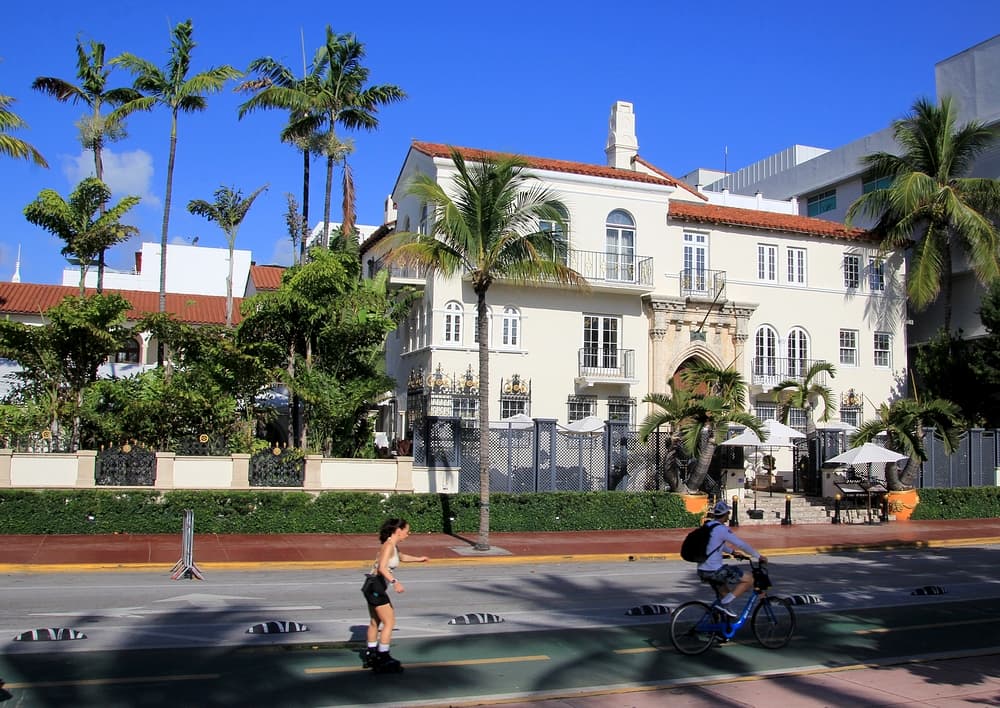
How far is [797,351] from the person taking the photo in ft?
117

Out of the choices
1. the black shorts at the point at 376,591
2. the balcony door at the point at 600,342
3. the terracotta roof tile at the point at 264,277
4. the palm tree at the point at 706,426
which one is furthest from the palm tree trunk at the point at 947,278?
the black shorts at the point at 376,591

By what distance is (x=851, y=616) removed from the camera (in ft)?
42.1

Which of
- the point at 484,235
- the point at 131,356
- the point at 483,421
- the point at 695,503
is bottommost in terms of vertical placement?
the point at 695,503

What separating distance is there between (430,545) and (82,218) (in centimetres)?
1471

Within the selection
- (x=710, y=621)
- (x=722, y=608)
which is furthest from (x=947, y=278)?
(x=710, y=621)

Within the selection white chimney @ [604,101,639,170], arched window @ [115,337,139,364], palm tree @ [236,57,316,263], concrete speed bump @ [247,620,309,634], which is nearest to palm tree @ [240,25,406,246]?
palm tree @ [236,57,316,263]

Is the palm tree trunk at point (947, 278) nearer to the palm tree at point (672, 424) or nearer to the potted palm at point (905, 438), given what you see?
the potted palm at point (905, 438)

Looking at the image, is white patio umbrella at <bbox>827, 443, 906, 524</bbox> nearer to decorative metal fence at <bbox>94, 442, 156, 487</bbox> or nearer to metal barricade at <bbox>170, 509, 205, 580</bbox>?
decorative metal fence at <bbox>94, 442, 156, 487</bbox>

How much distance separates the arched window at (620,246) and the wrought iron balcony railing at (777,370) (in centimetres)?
603

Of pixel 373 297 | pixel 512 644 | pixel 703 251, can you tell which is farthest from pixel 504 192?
pixel 703 251

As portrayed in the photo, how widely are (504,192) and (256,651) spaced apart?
41.3 feet

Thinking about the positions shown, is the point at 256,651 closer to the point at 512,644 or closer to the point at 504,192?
the point at 512,644

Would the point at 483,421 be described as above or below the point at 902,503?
above

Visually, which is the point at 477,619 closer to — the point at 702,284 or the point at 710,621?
the point at 710,621
